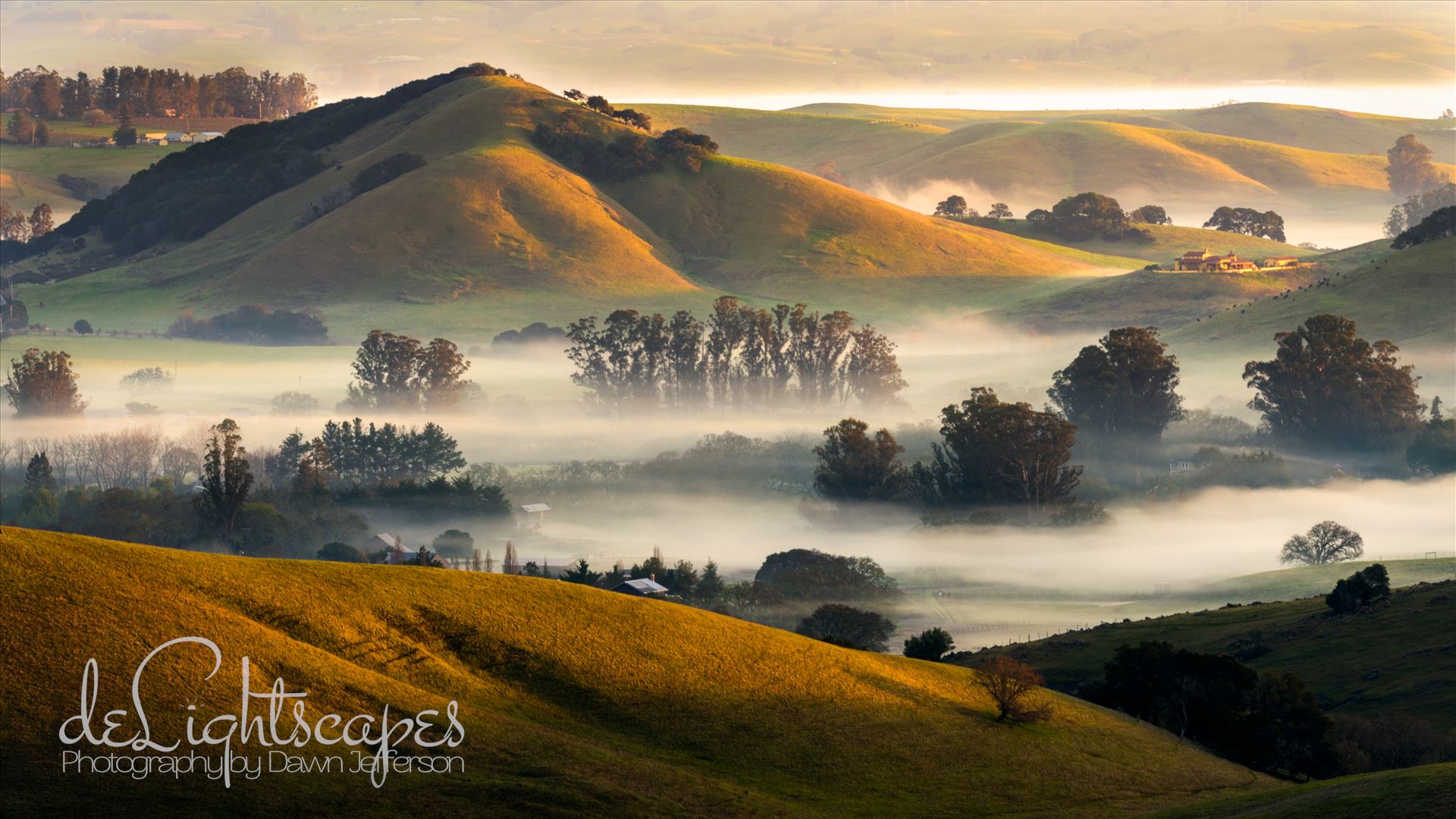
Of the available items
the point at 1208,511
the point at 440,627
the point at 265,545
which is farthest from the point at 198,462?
the point at 440,627

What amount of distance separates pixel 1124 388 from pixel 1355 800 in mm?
143767

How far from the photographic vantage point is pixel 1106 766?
6247 centimetres

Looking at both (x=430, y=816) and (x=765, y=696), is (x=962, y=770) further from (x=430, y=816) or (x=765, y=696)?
(x=430, y=816)

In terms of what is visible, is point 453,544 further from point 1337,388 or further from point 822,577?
point 1337,388

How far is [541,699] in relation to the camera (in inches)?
2226

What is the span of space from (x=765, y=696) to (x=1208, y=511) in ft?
401

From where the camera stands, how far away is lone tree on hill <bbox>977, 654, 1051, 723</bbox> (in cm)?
6619

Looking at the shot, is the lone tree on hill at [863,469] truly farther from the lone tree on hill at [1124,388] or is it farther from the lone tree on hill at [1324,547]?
the lone tree on hill at [1324,547]

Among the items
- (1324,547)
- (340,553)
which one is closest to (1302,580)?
(1324,547)

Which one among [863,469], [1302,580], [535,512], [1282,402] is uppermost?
[1282,402]

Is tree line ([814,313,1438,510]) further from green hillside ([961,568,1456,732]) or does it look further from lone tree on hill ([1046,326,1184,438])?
green hillside ([961,568,1456,732])

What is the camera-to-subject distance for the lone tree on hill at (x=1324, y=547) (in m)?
154

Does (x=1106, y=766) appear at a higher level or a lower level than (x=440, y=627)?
lower

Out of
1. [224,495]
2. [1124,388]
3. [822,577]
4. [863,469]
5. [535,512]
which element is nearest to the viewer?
[822,577]
